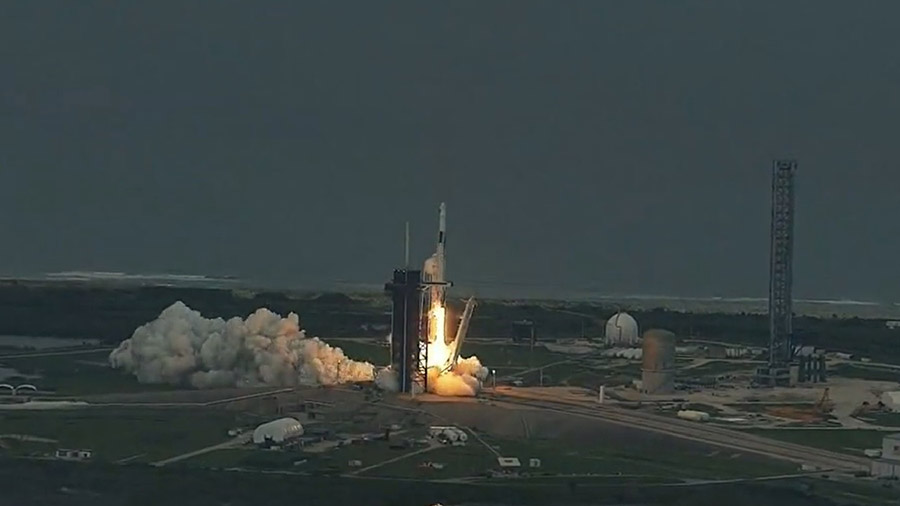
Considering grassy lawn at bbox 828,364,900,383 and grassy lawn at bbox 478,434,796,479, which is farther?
grassy lawn at bbox 828,364,900,383

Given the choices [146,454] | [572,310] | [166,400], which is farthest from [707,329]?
[146,454]

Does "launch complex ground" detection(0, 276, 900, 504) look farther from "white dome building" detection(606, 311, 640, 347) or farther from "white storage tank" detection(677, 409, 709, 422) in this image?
"white dome building" detection(606, 311, 640, 347)

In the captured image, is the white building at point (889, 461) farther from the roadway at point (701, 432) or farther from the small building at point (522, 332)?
the small building at point (522, 332)

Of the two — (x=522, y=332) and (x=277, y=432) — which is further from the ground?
(x=522, y=332)

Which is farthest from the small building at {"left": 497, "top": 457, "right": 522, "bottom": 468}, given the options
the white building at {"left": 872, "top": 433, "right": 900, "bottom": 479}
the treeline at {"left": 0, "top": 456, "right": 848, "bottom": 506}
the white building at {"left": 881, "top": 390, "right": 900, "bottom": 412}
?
the white building at {"left": 881, "top": 390, "right": 900, "bottom": 412}

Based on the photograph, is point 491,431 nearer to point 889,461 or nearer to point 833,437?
point 833,437

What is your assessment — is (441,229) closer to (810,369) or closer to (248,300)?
(810,369)

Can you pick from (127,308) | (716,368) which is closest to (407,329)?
(716,368)
